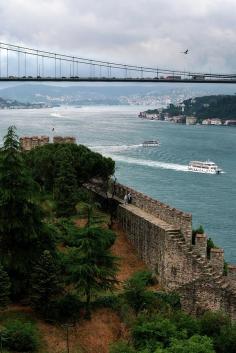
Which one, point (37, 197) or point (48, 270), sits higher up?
point (37, 197)

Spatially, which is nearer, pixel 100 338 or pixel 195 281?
pixel 100 338

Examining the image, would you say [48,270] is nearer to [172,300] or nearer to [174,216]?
[172,300]

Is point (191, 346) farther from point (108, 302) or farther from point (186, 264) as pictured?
point (186, 264)

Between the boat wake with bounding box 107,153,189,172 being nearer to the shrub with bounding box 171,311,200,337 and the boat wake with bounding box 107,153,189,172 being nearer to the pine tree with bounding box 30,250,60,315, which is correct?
the shrub with bounding box 171,311,200,337

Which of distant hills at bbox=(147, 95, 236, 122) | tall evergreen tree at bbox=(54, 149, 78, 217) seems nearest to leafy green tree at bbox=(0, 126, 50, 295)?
tall evergreen tree at bbox=(54, 149, 78, 217)

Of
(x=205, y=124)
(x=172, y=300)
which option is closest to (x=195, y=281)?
(x=172, y=300)

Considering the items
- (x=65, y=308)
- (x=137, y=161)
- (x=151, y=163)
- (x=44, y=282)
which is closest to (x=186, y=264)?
(x=65, y=308)

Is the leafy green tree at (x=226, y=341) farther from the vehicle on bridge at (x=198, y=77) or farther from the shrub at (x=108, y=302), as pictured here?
the vehicle on bridge at (x=198, y=77)
